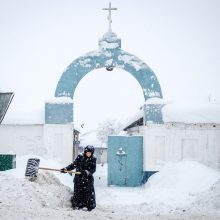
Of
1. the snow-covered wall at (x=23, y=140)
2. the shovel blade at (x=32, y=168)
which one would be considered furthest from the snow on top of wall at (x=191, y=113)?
the shovel blade at (x=32, y=168)

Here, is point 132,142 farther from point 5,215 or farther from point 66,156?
point 5,215

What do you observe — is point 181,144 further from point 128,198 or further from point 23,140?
point 23,140

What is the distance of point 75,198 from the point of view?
25.5ft

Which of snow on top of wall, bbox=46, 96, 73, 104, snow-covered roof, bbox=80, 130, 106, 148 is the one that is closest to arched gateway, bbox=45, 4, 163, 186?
snow on top of wall, bbox=46, 96, 73, 104

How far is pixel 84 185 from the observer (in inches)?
309

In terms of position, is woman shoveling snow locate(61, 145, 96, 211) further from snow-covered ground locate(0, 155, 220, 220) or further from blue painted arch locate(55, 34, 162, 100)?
blue painted arch locate(55, 34, 162, 100)

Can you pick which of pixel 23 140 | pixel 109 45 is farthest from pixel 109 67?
pixel 23 140

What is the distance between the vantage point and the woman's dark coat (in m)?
7.71

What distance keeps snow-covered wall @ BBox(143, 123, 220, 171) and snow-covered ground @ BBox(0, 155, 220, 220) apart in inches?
27.7

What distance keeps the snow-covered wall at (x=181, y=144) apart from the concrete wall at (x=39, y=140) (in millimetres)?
3359

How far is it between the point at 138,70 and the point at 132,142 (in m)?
3.18

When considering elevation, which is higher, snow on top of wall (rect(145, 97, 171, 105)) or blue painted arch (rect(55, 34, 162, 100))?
blue painted arch (rect(55, 34, 162, 100))

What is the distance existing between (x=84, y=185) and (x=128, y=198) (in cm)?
276

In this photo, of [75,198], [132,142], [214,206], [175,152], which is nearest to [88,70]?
[132,142]
